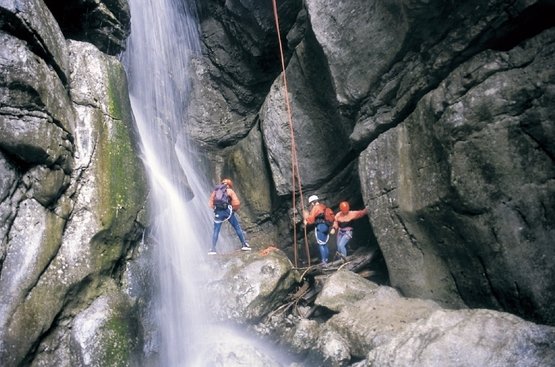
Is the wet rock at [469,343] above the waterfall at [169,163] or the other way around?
the other way around

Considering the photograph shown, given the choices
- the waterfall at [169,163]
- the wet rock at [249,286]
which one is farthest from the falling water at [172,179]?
the wet rock at [249,286]

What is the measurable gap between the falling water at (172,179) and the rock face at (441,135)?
3902 millimetres

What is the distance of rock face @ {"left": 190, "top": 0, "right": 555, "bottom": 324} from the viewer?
6.69 m

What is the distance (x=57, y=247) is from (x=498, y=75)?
27.2 feet

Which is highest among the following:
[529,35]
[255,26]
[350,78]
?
[255,26]

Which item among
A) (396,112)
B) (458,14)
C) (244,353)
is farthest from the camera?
(396,112)

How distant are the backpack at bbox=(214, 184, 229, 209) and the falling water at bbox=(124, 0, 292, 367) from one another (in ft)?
4.37

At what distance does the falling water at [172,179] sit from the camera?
884cm

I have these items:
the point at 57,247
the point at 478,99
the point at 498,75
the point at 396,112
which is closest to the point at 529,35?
the point at 498,75

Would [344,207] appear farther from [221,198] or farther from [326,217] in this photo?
[221,198]

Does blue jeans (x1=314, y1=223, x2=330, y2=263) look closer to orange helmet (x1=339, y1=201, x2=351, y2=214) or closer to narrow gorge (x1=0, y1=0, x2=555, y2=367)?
orange helmet (x1=339, y1=201, x2=351, y2=214)

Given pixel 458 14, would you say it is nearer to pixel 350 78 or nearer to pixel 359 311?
pixel 350 78

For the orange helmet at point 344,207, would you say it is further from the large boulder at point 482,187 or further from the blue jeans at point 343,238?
the large boulder at point 482,187

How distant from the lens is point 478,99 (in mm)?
7180
